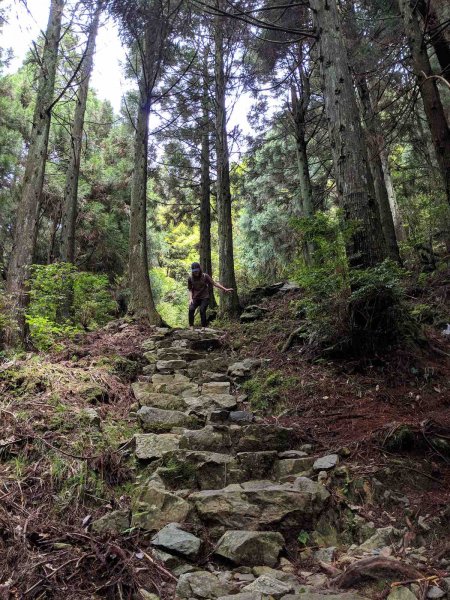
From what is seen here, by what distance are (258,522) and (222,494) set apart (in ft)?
1.10

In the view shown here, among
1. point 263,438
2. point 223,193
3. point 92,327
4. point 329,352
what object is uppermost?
point 223,193

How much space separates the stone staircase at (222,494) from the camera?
2.42 meters

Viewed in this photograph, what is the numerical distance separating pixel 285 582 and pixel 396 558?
2.10 feet

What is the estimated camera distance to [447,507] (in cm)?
271

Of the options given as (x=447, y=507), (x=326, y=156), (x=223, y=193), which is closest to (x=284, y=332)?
(x=447, y=507)

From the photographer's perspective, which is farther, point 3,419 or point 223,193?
point 223,193

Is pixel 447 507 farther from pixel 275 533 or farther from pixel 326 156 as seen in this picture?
pixel 326 156

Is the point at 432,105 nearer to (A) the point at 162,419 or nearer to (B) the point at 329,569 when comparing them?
(A) the point at 162,419

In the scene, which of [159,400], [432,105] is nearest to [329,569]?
[159,400]

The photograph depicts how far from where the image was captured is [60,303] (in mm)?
8000

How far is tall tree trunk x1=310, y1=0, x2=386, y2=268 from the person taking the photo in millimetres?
5160

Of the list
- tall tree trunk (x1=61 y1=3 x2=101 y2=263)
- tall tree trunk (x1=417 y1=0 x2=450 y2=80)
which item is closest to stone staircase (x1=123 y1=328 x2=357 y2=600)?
tall tree trunk (x1=417 y1=0 x2=450 y2=80)

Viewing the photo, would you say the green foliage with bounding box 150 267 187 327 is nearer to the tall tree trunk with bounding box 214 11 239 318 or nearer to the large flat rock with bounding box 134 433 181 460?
the tall tree trunk with bounding box 214 11 239 318

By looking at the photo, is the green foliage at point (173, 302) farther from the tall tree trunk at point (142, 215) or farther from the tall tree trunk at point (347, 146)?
the tall tree trunk at point (347, 146)
